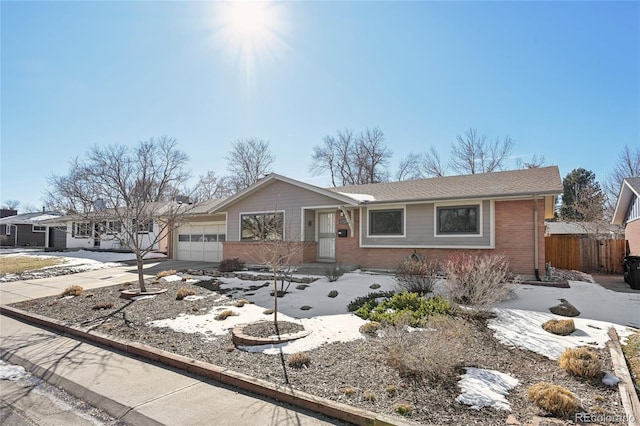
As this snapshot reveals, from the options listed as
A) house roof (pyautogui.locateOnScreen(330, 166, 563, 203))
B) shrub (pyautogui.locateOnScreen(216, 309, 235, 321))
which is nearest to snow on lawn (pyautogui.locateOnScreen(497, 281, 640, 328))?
house roof (pyautogui.locateOnScreen(330, 166, 563, 203))

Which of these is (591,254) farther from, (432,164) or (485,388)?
(432,164)

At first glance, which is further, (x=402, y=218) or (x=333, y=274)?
(x=402, y=218)

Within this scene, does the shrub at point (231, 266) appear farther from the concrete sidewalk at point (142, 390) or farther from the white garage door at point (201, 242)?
the concrete sidewalk at point (142, 390)

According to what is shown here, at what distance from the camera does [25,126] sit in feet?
44.3

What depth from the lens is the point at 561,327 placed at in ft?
20.1

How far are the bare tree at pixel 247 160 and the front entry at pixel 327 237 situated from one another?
80.8ft

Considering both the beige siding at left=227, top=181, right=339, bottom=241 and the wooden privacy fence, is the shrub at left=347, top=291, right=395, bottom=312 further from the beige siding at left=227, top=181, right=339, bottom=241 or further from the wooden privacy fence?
the wooden privacy fence

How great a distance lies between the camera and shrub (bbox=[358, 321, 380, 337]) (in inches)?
246

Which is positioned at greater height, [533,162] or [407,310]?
[533,162]

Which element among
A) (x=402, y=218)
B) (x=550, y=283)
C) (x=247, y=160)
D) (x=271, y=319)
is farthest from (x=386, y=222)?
(x=247, y=160)

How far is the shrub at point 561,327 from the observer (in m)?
6.08

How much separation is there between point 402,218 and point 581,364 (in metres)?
9.06

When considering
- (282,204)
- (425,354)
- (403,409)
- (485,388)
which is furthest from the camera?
(282,204)

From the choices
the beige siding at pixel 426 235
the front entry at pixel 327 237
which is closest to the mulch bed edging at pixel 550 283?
the beige siding at pixel 426 235
